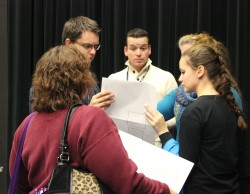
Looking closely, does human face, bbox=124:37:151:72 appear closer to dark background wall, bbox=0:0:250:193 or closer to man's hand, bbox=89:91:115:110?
dark background wall, bbox=0:0:250:193

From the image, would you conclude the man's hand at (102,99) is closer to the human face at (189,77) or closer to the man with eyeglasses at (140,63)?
the human face at (189,77)

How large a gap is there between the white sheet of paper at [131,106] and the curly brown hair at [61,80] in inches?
13.2

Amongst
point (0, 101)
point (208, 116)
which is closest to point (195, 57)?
point (208, 116)

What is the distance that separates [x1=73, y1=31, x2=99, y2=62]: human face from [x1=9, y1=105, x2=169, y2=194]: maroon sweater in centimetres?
92

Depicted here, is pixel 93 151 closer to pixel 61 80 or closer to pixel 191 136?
pixel 61 80

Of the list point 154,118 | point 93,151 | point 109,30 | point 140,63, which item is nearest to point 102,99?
point 154,118

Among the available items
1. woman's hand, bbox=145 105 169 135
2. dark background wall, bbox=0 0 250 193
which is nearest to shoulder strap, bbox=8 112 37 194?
woman's hand, bbox=145 105 169 135

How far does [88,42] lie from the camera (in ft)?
6.97

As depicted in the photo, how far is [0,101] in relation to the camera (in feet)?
11.8

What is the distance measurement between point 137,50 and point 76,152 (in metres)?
2.07

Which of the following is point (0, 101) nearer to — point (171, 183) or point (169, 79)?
point (169, 79)

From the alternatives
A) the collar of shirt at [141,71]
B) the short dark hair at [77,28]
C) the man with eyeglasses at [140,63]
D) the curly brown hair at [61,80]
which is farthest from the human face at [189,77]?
the collar of shirt at [141,71]

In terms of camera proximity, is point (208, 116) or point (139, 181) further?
point (208, 116)

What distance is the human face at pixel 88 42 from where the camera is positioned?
211 centimetres
